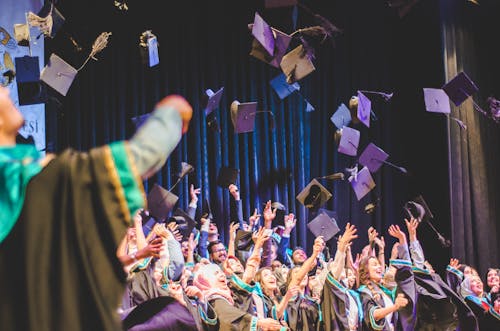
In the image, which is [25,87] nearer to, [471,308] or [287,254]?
[287,254]

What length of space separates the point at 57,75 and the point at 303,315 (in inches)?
125

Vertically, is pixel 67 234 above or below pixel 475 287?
above

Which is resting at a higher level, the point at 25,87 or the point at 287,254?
the point at 25,87

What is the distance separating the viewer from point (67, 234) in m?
1.54

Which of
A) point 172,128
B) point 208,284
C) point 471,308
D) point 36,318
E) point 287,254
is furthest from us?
point 287,254

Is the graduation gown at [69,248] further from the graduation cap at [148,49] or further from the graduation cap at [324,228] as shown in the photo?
the graduation cap at [324,228]

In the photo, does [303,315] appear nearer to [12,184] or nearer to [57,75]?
[57,75]

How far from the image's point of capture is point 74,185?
5.09 feet

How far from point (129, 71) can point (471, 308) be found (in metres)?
5.66

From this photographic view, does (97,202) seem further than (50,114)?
No

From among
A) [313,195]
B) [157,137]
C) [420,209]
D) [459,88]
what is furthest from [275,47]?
[157,137]

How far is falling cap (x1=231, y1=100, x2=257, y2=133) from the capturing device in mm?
7641

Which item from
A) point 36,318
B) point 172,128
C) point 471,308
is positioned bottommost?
point 471,308

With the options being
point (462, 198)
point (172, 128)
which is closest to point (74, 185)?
point (172, 128)
